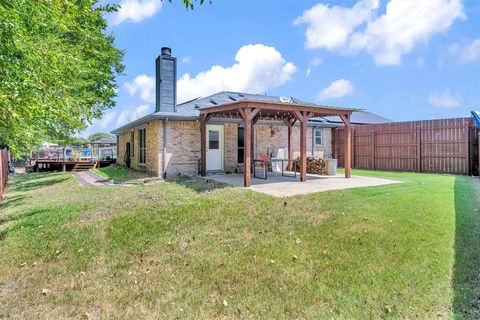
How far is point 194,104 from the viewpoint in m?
14.5

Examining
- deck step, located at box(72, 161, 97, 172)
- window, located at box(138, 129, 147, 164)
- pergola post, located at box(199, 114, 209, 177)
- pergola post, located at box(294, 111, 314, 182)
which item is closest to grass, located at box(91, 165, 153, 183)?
window, located at box(138, 129, 147, 164)

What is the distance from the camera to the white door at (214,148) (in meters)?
13.4

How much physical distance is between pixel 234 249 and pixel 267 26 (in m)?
13.3

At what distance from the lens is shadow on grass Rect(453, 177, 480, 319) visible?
300 cm

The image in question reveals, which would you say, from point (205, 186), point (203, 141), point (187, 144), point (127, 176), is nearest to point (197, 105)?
point (187, 144)

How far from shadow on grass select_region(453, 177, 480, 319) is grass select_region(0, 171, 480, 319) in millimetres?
17

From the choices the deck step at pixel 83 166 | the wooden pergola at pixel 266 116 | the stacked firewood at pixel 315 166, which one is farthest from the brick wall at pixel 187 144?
the deck step at pixel 83 166

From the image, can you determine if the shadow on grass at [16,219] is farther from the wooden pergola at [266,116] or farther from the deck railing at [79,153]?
the deck railing at [79,153]

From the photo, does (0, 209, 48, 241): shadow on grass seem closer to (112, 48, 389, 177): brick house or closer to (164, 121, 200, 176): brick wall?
(112, 48, 389, 177): brick house

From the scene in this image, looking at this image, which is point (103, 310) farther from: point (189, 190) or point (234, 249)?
point (189, 190)

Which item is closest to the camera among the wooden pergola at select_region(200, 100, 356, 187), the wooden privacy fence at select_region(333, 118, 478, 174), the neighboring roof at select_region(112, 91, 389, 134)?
the wooden pergola at select_region(200, 100, 356, 187)

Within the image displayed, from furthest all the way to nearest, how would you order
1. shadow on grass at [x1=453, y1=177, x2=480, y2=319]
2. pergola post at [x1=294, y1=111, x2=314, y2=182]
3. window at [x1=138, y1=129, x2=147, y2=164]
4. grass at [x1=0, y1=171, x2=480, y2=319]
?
window at [x1=138, y1=129, x2=147, y2=164]
pergola post at [x1=294, y1=111, x2=314, y2=182]
grass at [x1=0, y1=171, x2=480, y2=319]
shadow on grass at [x1=453, y1=177, x2=480, y2=319]

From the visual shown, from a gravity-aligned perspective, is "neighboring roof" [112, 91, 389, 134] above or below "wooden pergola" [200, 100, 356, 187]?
above

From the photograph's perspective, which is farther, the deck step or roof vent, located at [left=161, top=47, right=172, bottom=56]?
the deck step
